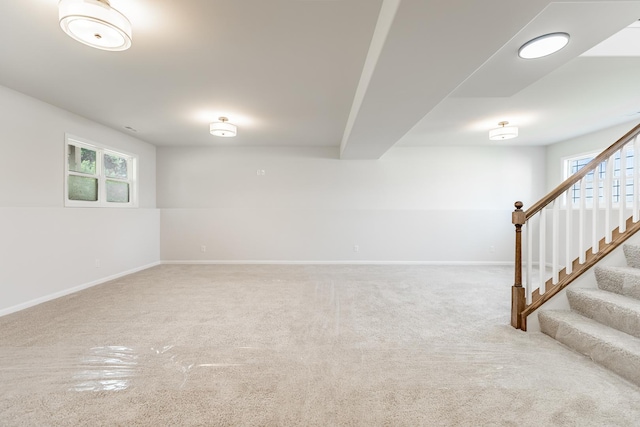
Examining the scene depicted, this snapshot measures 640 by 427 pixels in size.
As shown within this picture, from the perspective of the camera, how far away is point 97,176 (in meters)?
4.26

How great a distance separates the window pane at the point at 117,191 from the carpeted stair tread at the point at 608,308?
21.0 ft

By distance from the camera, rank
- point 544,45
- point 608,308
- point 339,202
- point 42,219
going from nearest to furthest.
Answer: point 544,45, point 608,308, point 42,219, point 339,202

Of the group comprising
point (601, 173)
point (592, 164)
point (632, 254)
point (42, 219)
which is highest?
point (601, 173)

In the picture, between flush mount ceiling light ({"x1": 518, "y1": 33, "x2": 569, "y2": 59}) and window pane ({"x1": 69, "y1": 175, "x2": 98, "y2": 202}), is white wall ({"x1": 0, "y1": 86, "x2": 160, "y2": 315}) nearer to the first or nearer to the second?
window pane ({"x1": 69, "y1": 175, "x2": 98, "y2": 202})

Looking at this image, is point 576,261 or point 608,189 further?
point 576,261

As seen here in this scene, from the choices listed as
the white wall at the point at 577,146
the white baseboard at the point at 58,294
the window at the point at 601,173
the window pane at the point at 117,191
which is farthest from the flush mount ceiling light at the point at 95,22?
the white wall at the point at 577,146

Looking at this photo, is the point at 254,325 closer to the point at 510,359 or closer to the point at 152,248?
the point at 510,359

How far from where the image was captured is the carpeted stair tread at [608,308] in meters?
1.89

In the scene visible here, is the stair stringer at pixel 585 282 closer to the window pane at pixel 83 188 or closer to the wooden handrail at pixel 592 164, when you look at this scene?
the wooden handrail at pixel 592 164

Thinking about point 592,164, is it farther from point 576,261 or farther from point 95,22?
point 95,22

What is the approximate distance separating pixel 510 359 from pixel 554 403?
453 mm

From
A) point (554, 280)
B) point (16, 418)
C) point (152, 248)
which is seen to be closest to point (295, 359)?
point (16, 418)

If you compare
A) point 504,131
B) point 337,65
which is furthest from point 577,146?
point 337,65

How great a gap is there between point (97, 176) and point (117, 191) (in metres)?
0.52
